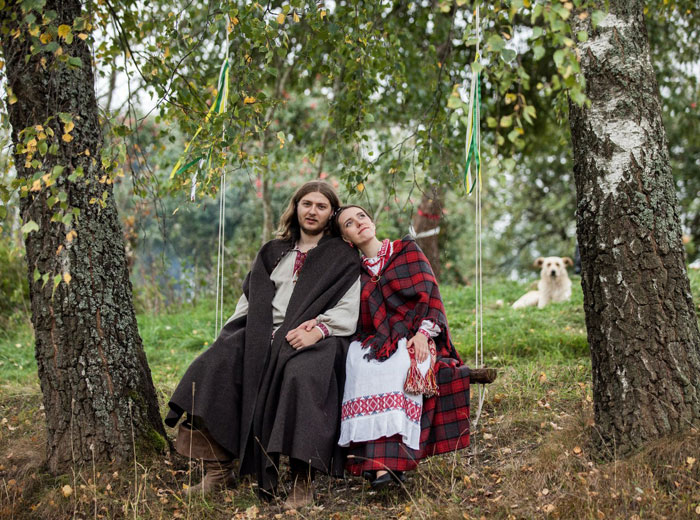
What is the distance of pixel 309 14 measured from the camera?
3309 mm

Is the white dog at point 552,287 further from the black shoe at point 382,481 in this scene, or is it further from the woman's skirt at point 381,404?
the black shoe at point 382,481

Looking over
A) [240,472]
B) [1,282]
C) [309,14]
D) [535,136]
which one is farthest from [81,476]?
[535,136]

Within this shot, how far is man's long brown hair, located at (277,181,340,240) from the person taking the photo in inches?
141

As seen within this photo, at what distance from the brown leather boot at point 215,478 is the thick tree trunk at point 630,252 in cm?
177

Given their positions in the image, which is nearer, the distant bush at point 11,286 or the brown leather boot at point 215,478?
the brown leather boot at point 215,478

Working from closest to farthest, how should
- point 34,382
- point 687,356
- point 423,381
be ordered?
point 687,356
point 423,381
point 34,382

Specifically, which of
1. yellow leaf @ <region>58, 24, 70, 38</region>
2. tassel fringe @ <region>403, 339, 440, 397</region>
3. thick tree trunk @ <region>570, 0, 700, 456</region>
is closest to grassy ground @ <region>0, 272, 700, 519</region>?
thick tree trunk @ <region>570, 0, 700, 456</region>

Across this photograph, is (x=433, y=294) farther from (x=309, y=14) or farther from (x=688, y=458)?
(x=309, y=14)

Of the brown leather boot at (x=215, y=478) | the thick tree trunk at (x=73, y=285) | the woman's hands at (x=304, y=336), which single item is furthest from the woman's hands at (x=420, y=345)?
the thick tree trunk at (x=73, y=285)

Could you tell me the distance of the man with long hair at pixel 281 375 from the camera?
3023 millimetres

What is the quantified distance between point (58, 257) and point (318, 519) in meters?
1.70

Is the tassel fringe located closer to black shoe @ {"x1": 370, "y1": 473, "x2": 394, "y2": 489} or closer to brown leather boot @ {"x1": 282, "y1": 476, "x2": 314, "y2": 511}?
black shoe @ {"x1": 370, "y1": 473, "x2": 394, "y2": 489}

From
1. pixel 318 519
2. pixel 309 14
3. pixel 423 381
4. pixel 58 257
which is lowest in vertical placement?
pixel 318 519

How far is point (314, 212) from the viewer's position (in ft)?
11.6
